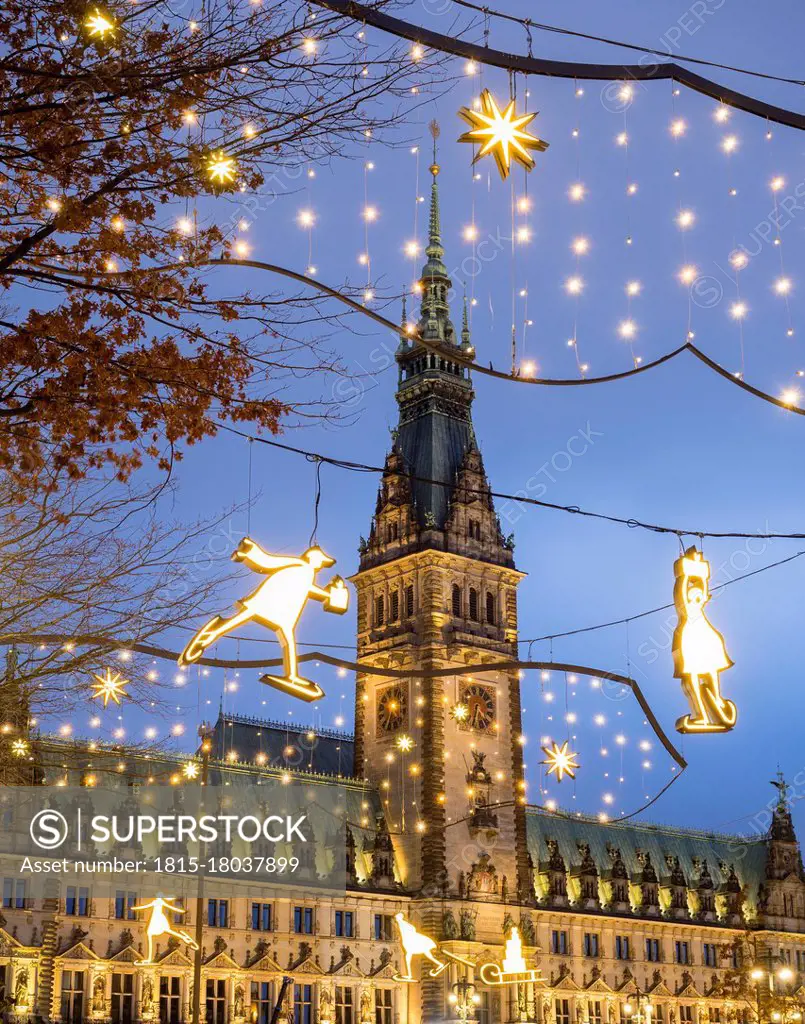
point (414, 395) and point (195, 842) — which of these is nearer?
point (195, 842)

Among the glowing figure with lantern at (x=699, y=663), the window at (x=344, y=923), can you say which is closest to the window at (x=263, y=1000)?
the window at (x=344, y=923)

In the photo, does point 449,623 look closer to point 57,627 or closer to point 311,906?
point 311,906

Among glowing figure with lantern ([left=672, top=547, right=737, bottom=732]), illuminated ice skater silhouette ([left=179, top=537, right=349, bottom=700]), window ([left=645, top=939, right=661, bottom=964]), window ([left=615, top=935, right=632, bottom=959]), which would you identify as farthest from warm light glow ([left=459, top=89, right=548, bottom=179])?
window ([left=645, top=939, right=661, bottom=964])

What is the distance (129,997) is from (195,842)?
26.3 ft

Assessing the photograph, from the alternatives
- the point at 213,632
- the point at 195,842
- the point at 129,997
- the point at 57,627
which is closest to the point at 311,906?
the point at 195,842

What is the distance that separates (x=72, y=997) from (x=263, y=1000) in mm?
9004

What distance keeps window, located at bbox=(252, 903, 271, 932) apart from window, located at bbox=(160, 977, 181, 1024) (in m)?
4.74

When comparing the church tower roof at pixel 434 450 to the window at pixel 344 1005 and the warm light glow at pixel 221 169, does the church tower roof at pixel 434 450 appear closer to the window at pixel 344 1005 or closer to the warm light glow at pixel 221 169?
the window at pixel 344 1005

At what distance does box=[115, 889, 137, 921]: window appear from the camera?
54.9 m

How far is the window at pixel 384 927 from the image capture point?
63000 millimetres

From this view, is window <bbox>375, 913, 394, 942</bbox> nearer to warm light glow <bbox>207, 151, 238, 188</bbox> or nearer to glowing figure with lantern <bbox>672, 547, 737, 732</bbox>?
glowing figure with lantern <bbox>672, 547, 737, 732</bbox>

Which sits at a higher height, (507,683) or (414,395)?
(414,395)

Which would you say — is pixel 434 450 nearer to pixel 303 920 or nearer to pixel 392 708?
pixel 392 708

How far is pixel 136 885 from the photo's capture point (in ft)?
183
